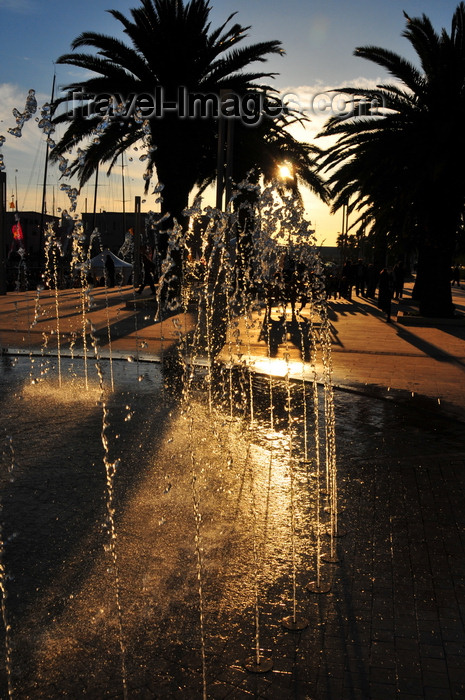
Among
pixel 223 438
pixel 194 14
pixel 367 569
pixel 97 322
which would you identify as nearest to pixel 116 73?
pixel 194 14

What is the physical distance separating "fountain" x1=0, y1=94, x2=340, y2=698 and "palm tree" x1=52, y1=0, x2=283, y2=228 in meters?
11.2

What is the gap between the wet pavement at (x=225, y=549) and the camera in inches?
118

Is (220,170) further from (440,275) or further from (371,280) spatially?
(371,280)

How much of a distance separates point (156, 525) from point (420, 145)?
16.7 m

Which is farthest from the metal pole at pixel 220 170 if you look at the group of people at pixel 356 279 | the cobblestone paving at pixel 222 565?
the cobblestone paving at pixel 222 565

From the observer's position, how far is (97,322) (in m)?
17.0

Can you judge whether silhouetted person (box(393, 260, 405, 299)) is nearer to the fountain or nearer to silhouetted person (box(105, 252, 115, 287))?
silhouetted person (box(105, 252, 115, 287))

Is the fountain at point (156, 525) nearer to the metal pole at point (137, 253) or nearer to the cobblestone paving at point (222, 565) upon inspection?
the cobblestone paving at point (222, 565)

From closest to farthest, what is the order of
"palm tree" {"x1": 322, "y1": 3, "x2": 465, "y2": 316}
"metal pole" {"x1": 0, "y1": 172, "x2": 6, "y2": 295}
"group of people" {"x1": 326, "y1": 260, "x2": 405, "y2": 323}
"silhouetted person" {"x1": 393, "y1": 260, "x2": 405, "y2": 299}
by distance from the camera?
"palm tree" {"x1": 322, "y1": 3, "x2": 465, "y2": 316} → "metal pole" {"x1": 0, "y1": 172, "x2": 6, "y2": 295} → "silhouetted person" {"x1": 393, "y1": 260, "x2": 405, "y2": 299} → "group of people" {"x1": 326, "y1": 260, "x2": 405, "y2": 323}

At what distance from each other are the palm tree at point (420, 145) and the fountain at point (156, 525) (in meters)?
10.9

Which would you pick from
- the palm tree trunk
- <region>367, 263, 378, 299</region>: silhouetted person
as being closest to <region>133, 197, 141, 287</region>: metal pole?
<region>367, 263, 378, 299</region>: silhouetted person

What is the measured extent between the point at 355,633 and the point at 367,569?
2.31 ft

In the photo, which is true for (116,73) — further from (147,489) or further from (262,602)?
(262,602)

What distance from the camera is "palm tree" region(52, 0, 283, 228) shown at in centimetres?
1916
